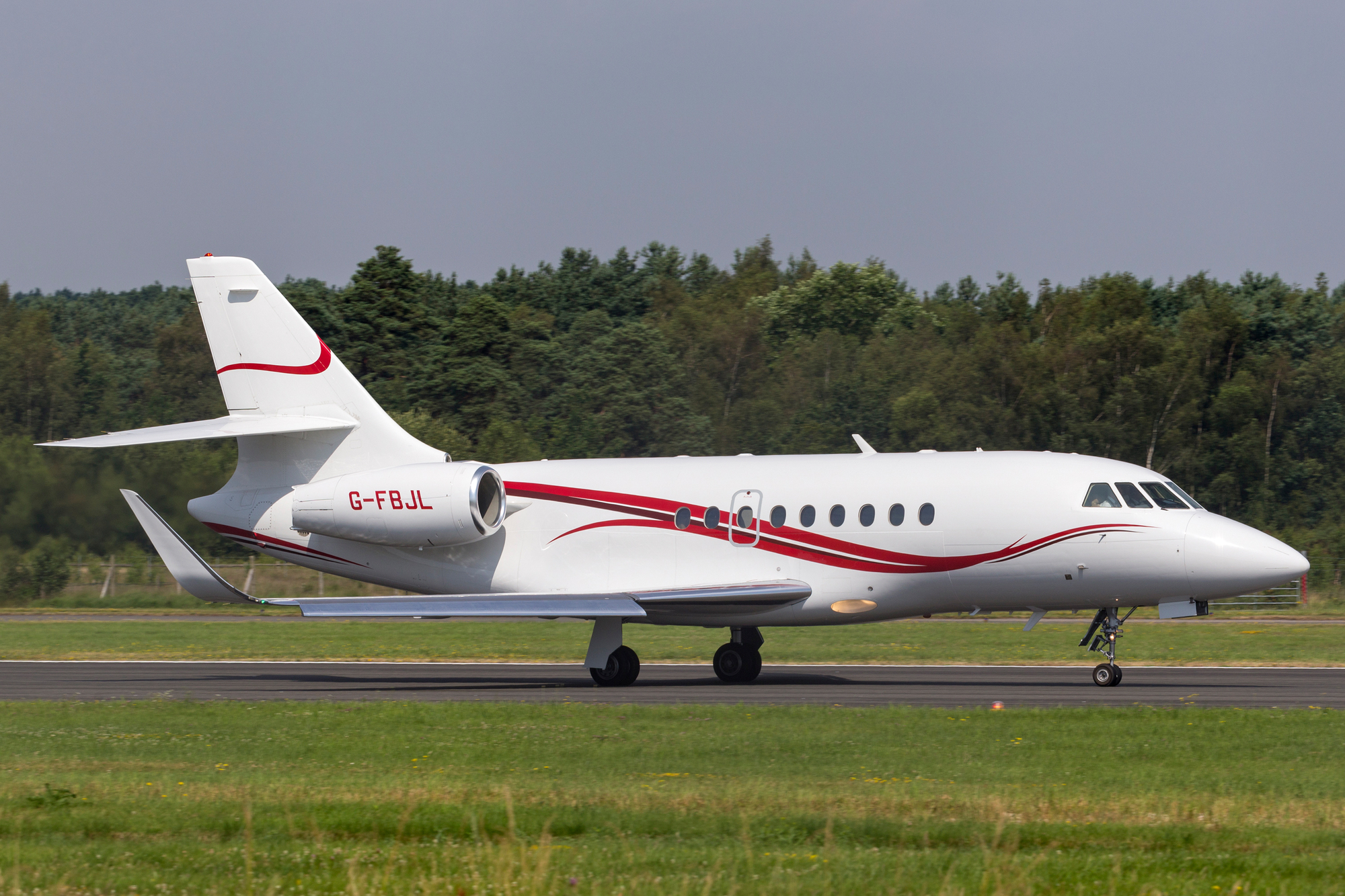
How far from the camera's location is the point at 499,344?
73.1 m

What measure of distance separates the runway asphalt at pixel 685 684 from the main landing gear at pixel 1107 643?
19 cm

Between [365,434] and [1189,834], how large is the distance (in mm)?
19003

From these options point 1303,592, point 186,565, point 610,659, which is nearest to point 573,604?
point 610,659

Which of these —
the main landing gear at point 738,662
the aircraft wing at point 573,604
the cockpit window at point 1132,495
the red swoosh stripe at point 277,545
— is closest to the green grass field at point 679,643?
the main landing gear at point 738,662

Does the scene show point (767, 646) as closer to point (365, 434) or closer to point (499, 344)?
point (365, 434)

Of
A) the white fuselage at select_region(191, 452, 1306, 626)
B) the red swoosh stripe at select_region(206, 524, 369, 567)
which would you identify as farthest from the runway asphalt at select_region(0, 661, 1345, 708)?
the red swoosh stripe at select_region(206, 524, 369, 567)

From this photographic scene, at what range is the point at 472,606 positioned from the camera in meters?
22.7

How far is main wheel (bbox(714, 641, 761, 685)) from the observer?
24.3 meters

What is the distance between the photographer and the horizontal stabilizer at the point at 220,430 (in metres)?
23.5

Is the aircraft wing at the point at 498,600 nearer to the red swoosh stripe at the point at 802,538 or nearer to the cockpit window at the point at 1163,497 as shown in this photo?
the red swoosh stripe at the point at 802,538

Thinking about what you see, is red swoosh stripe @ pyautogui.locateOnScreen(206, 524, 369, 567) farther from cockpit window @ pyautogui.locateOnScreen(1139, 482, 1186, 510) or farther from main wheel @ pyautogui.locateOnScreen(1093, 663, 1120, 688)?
cockpit window @ pyautogui.locateOnScreen(1139, 482, 1186, 510)

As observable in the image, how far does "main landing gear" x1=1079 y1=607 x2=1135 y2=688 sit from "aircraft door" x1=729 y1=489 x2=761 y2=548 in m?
5.30

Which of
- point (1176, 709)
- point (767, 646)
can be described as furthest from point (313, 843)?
point (767, 646)

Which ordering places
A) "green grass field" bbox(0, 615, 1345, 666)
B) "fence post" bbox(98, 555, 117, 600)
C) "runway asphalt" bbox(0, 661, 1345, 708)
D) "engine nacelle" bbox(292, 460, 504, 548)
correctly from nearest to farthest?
"runway asphalt" bbox(0, 661, 1345, 708) < "engine nacelle" bbox(292, 460, 504, 548) < "green grass field" bbox(0, 615, 1345, 666) < "fence post" bbox(98, 555, 117, 600)
